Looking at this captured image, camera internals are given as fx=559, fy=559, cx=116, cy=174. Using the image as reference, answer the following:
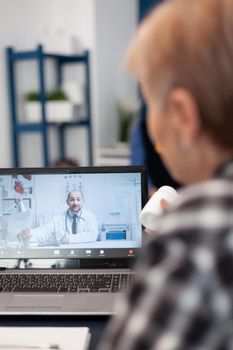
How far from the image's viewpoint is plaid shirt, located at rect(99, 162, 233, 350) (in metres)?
0.57

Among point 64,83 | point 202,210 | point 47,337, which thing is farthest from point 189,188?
point 64,83

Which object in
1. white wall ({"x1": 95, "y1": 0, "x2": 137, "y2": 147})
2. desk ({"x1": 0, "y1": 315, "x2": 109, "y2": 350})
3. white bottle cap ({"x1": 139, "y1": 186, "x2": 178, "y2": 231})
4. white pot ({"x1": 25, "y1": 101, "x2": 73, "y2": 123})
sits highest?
white wall ({"x1": 95, "y1": 0, "x2": 137, "y2": 147})

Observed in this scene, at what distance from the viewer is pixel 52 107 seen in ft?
12.5

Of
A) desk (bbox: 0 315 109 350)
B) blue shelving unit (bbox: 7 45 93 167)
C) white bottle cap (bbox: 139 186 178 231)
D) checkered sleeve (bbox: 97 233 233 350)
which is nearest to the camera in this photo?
checkered sleeve (bbox: 97 233 233 350)

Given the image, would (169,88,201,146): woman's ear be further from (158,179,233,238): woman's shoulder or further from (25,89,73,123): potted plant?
(25,89,73,123): potted plant

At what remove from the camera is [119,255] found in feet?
4.67

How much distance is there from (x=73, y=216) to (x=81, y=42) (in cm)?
283

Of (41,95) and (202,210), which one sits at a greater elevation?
(41,95)

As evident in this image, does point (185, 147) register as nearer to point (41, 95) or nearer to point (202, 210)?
point (202, 210)

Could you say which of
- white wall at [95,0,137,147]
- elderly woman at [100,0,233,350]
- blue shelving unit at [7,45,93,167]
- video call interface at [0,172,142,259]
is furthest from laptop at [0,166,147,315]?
white wall at [95,0,137,147]

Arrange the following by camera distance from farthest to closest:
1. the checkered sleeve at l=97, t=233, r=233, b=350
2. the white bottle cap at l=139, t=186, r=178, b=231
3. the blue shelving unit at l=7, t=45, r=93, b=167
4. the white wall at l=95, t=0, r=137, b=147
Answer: the white wall at l=95, t=0, r=137, b=147, the blue shelving unit at l=7, t=45, r=93, b=167, the white bottle cap at l=139, t=186, r=178, b=231, the checkered sleeve at l=97, t=233, r=233, b=350

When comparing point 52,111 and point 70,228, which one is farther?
point 52,111

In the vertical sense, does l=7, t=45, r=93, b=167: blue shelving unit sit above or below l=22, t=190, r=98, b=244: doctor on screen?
above

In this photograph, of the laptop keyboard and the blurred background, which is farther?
the blurred background
